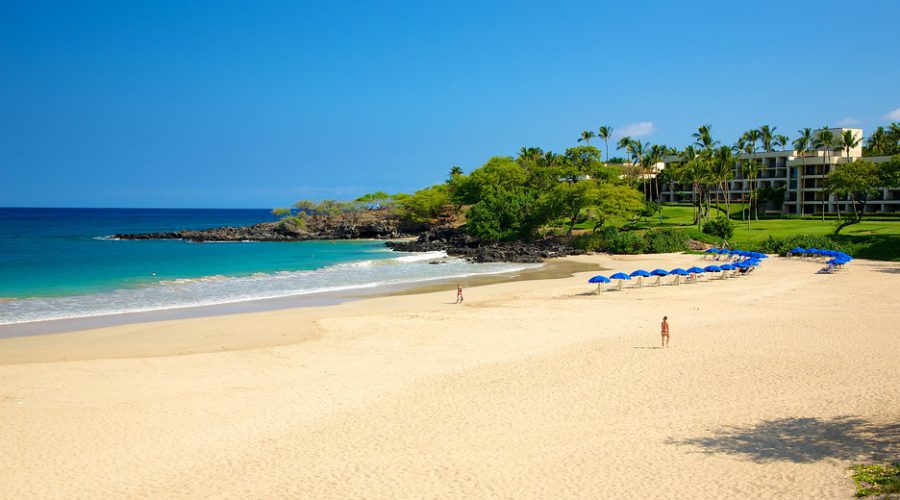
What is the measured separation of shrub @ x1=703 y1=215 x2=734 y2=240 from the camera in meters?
60.3

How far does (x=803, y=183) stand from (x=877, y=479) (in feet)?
289

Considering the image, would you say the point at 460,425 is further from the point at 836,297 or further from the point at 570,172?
the point at 570,172

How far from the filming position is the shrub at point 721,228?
60.3 metres

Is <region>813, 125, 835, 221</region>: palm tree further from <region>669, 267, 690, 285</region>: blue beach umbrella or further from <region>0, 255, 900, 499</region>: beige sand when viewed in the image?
<region>0, 255, 900, 499</region>: beige sand

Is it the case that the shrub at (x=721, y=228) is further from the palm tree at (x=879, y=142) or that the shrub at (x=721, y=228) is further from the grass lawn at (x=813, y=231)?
the palm tree at (x=879, y=142)

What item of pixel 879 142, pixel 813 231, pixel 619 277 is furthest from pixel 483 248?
pixel 879 142

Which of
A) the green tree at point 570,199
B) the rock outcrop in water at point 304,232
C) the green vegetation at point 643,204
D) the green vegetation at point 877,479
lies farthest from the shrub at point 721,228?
the green vegetation at point 877,479

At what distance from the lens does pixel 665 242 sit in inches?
2365

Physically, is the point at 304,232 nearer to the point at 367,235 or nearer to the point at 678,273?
the point at 367,235

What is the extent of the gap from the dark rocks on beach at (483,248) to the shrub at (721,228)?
13121 mm

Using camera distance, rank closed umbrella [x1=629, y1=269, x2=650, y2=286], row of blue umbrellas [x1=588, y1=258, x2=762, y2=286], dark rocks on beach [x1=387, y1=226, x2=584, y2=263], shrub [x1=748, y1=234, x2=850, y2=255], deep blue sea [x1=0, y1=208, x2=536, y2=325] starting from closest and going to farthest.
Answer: deep blue sea [x1=0, y1=208, x2=536, y2=325] → row of blue umbrellas [x1=588, y1=258, x2=762, y2=286] → closed umbrella [x1=629, y1=269, x2=650, y2=286] → shrub [x1=748, y1=234, x2=850, y2=255] → dark rocks on beach [x1=387, y1=226, x2=584, y2=263]

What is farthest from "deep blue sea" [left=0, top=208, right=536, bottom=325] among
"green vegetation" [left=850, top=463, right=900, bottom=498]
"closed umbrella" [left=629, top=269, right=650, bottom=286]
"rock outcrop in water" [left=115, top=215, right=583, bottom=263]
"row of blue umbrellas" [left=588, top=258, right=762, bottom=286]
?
"green vegetation" [left=850, top=463, right=900, bottom=498]

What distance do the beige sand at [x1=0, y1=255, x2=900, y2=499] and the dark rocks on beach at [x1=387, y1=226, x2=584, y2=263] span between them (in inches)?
1238

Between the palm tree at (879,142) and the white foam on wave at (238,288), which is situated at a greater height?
the palm tree at (879,142)
